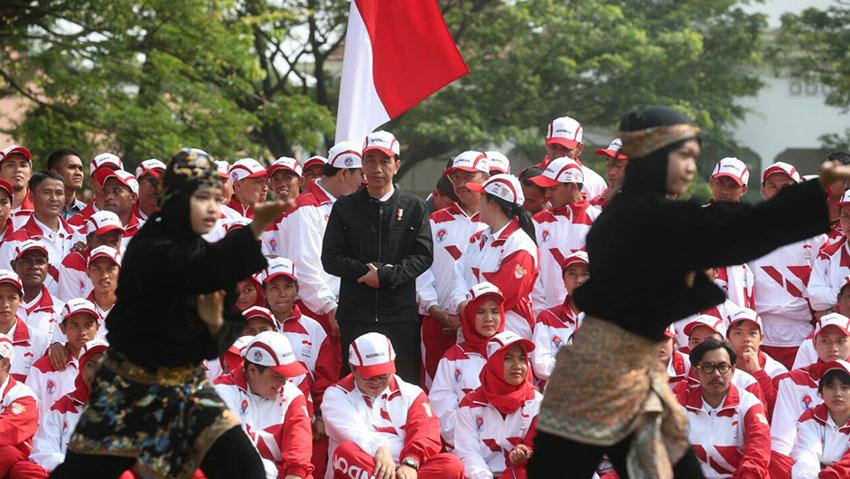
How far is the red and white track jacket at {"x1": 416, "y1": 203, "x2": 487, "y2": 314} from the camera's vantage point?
964cm

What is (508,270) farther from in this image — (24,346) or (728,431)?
(24,346)

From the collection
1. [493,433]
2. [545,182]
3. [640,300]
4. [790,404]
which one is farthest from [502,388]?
[640,300]

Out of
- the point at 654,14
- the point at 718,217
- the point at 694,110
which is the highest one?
the point at 718,217

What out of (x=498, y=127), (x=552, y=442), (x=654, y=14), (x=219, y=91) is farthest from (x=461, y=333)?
(x=654, y=14)

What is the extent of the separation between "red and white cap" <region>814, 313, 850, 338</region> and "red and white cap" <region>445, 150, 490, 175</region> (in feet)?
8.79

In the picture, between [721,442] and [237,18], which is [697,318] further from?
[237,18]

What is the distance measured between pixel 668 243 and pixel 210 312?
6.02 ft

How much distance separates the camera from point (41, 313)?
374 inches

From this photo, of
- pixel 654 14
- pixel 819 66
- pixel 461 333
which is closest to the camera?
pixel 461 333

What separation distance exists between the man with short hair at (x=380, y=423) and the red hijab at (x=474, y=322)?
23.5 inches

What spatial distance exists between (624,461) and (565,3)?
76.4 feet

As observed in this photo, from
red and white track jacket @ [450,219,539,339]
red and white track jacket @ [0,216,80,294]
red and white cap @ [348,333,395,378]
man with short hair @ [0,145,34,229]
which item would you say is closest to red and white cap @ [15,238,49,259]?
red and white track jacket @ [0,216,80,294]

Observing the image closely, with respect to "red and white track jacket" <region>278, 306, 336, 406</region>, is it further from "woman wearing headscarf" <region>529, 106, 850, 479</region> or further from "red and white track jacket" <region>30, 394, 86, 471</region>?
"woman wearing headscarf" <region>529, 106, 850, 479</region>

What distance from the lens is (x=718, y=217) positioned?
4.89 metres
